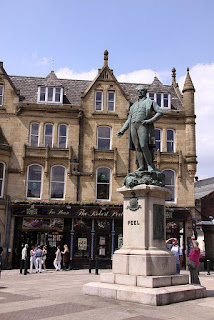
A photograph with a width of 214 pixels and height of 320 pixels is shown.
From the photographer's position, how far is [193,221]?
1049 inches

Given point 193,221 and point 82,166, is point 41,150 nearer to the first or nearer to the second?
point 82,166

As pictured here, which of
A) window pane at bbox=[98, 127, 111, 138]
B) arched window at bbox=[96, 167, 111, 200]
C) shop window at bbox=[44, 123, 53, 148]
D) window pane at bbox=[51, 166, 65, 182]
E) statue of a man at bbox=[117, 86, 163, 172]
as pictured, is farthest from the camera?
window pane at bbox=[98, 127, 111, 138]

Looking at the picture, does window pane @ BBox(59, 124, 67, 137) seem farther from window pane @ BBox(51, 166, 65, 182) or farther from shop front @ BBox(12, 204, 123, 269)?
shop front @ BBox(12, 204, 123, 269)

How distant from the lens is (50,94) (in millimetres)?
27516

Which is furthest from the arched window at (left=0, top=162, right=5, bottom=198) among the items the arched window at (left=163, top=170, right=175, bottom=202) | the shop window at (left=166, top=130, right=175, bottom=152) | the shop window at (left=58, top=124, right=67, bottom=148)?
the shop window at (left=166, top=130, right=175, bottom=152)

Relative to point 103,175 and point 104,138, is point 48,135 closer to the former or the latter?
point 104,138

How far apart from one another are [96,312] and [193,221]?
20272 millimetres

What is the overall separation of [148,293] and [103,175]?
59.8 ft

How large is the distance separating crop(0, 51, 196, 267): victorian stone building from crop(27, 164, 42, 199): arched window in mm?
70

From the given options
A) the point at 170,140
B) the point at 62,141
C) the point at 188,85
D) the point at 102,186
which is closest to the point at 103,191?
the point at 102,186

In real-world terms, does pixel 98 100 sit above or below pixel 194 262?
above

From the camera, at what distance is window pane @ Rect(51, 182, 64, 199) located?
2578 cm

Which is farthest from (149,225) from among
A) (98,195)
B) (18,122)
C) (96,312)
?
(18,122)

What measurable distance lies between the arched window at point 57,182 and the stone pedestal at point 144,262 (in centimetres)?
1598
